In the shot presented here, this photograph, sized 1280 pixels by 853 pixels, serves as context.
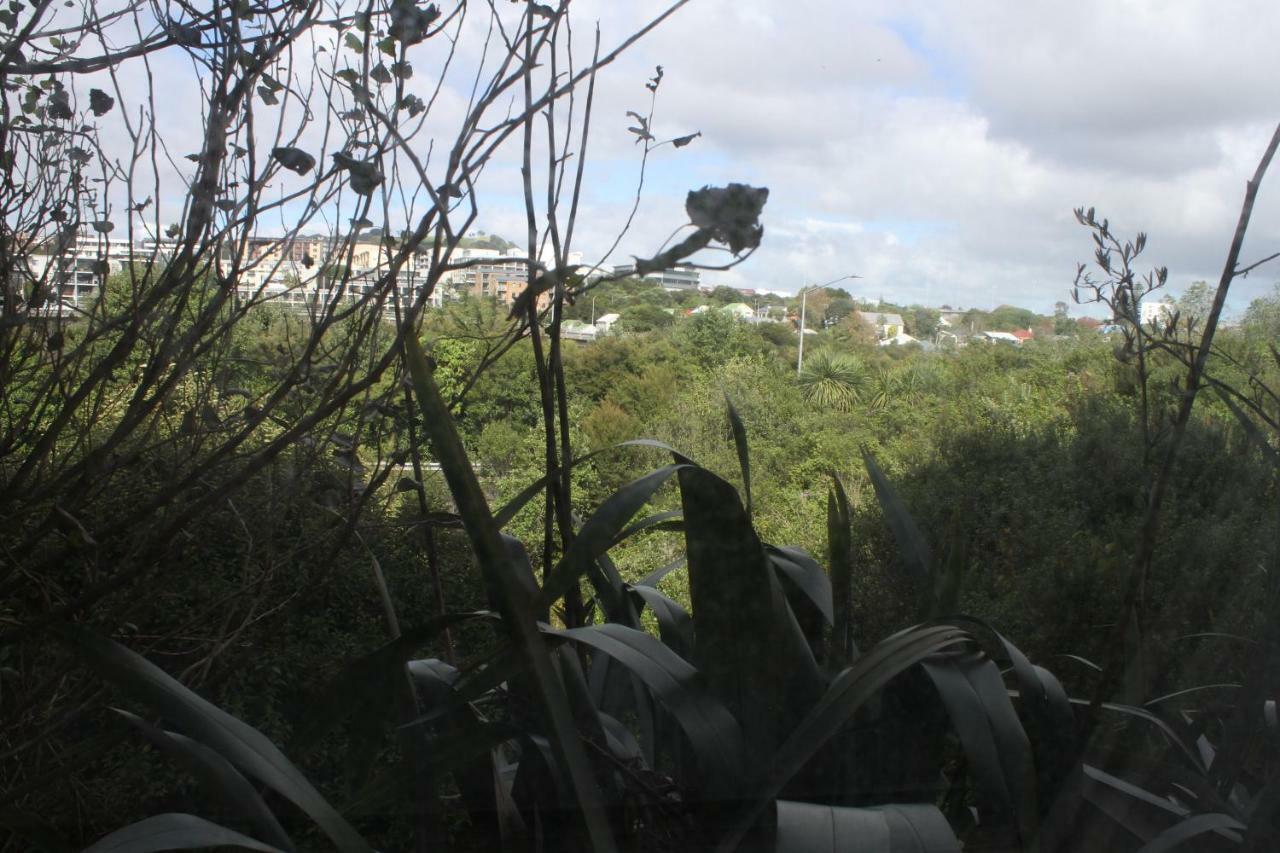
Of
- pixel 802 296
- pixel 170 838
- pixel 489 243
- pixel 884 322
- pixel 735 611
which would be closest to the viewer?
pixel 170 838

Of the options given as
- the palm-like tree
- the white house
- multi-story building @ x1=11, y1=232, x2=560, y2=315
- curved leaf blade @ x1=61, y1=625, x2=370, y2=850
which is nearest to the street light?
the palm-like tree

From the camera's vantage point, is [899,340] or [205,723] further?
[899,340]

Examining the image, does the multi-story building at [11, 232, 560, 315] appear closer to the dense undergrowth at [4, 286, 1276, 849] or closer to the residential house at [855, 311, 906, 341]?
the dense undergrowth at [4, 286, 1276, 849]

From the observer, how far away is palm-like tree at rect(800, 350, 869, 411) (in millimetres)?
1904

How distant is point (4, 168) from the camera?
118 cm

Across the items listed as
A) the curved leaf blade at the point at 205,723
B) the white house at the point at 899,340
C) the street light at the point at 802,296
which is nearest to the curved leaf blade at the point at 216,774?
the curved leaf blade at the point at 205,723

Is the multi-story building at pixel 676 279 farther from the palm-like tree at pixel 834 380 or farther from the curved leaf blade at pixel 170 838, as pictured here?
the curved leaf blade at pixel 170 838

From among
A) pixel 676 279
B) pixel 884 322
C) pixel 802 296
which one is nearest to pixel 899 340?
pixel 884 322

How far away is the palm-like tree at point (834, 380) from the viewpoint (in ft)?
6.25

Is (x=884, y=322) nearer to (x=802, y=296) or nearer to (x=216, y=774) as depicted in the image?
(x=802, y=296)

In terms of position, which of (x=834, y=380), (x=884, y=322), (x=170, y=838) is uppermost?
(x=884, y=322)

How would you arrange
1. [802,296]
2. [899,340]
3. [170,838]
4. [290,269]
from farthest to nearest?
[899,340]
[802,296]
[290,269]
[170,838]

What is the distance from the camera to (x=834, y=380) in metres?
1.95

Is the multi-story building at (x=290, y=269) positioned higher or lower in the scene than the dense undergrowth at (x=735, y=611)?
higher
